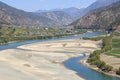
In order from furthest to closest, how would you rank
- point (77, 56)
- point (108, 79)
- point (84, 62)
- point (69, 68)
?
point (77, 56) → point (84, 62) → point (69, 68) → point (108, 79)

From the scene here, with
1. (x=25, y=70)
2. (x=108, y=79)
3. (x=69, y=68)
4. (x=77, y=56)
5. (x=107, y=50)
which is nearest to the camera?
(x=108, y=79)

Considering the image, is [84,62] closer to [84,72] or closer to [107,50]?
[84,72]

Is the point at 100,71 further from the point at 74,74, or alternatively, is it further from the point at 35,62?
the point at 35,62

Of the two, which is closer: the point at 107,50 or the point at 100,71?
the point at 100,71

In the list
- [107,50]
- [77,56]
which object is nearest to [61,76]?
[77,56]

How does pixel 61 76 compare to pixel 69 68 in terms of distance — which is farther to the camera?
pixel 69 68

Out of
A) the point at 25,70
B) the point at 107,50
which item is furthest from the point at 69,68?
the point at 107,50

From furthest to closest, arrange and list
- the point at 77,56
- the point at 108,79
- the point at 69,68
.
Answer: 1. the point at 77,56
2. the point at 69,68
3. the point at 108,79

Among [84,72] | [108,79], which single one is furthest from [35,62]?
[108,79]

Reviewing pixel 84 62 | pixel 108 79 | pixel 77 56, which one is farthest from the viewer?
pixel 77 56
